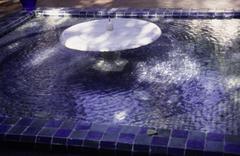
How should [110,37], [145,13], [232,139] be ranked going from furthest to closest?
1. [145,13]
2. [110,37]
3. [232,139]

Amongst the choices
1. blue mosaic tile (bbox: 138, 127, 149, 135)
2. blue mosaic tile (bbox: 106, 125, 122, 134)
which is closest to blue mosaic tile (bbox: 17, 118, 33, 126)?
blue mosaic tile (bbox: 106, 125, 122, 134)

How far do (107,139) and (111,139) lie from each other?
1.4 inches

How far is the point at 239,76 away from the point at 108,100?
5.06 ft

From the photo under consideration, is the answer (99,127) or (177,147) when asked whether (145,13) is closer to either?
(99,127)

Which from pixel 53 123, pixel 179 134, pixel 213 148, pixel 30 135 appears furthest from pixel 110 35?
pixel 213 148

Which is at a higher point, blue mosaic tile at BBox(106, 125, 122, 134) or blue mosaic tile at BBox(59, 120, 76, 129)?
blue mosaic tile at BBox(106, 125, 122, 134)

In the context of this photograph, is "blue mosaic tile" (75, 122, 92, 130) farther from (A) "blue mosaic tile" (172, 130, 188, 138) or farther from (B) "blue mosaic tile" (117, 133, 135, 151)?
(A) "blue mosaic tile" (172, 130, 188, 138)

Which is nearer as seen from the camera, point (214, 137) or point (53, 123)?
point (214, 137)

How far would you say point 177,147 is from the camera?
3020 mm

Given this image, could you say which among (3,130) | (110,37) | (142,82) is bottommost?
(3,130)

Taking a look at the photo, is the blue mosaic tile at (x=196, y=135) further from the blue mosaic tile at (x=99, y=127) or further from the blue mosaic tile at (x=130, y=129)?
the blue mosaic tile at (x=99, y=127)

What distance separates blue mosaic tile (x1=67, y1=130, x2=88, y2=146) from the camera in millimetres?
3228

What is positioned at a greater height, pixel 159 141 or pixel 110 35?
pixel 110 35

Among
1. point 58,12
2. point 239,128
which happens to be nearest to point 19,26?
point 58,12
